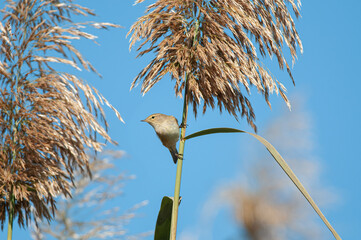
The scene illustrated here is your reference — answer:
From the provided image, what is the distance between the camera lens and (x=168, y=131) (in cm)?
284

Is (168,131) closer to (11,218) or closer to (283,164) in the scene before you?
(11,218)

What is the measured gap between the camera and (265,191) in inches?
72.0

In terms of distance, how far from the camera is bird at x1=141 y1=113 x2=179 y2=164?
2.83 meters

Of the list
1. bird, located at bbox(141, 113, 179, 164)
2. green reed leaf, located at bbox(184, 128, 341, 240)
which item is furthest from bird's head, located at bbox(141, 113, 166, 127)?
green reed leaf, located at bbox(184, 128, 341, 240)

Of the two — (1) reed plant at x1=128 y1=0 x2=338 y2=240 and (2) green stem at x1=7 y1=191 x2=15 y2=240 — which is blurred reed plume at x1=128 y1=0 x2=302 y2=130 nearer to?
(1) reed plant at x1=128 y1=0 x2=338 y2=240

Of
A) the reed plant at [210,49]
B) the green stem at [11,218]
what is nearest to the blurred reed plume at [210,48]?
the reed plant at [210,49]

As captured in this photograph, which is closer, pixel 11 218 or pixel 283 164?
pixel 283 164

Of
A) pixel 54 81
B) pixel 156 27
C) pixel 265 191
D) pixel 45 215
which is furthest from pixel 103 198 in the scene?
pixel 265 191

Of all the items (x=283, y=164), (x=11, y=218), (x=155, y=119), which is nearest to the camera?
(x=283, y=164)

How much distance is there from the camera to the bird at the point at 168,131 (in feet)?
9.28

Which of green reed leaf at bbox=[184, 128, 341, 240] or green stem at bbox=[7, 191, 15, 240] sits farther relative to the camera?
green stem at bbox=[7, 191, 15, 240]

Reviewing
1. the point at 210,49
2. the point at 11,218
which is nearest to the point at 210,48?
the point at 210,49

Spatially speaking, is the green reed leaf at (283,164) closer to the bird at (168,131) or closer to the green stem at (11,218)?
the bird at (168,131)

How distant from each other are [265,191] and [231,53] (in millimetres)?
769
